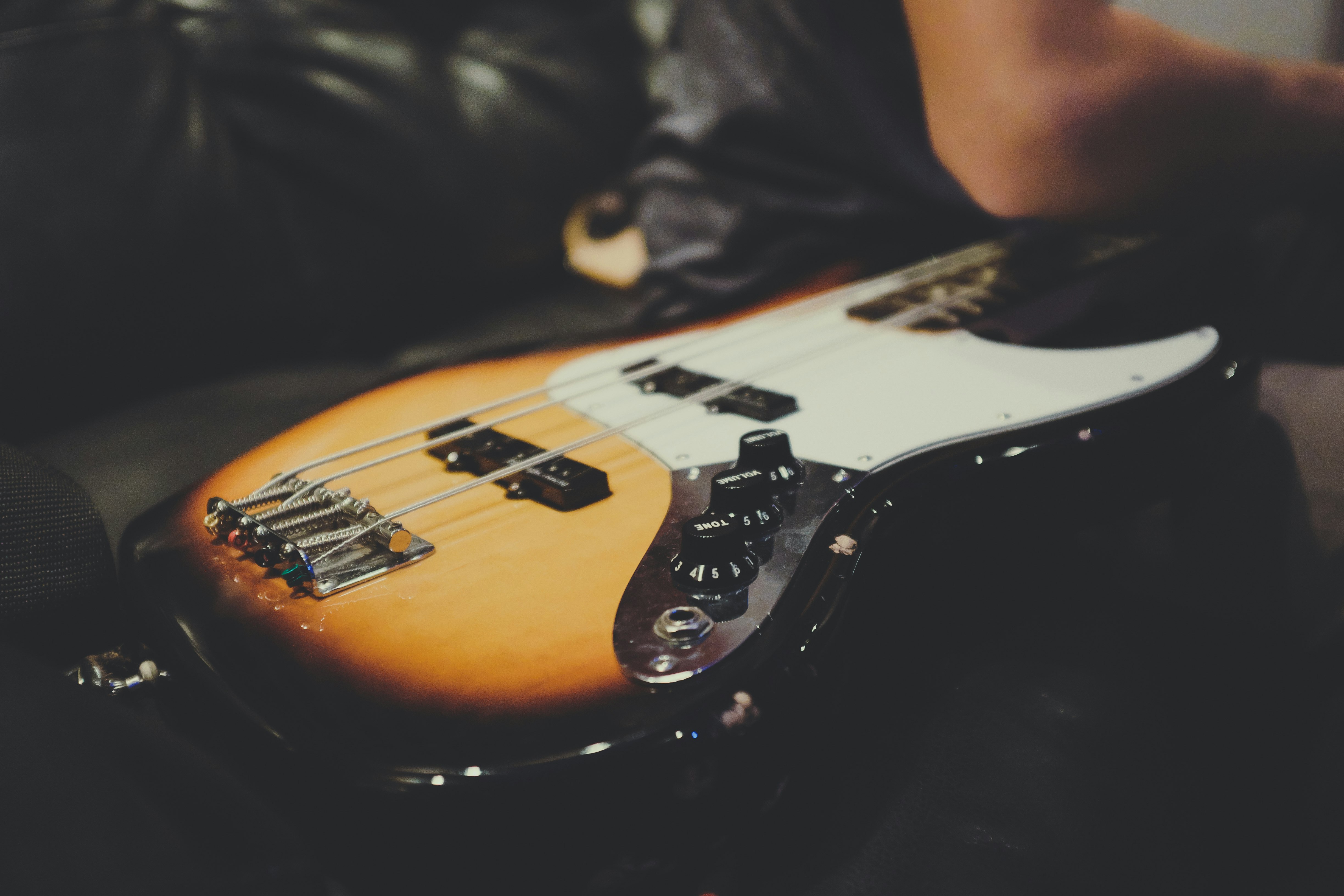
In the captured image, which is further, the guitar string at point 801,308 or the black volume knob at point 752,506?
the guitar string at point 801,308

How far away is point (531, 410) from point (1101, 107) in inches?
20.9

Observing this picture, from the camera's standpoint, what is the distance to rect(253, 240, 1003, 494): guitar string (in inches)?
22.3

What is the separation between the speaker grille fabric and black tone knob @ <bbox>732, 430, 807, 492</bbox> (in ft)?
1.17

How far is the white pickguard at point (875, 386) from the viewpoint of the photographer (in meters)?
0.53

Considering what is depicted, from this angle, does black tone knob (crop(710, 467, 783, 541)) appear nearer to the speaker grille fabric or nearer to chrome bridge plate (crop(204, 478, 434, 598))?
chrome bridge plate (crop(204, 478, 434, 598))

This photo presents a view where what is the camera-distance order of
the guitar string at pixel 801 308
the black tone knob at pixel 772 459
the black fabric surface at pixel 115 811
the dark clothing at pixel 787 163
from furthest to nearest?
the dark clothing at pixel 787 163
the guitar string at pixel 801 308
the black tone knob at pixel 772 459
the black fabric surface at pixel 115 811

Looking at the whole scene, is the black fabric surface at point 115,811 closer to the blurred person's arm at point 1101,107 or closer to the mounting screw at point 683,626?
the mounting screw at point 683,626

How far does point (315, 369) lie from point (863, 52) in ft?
2.38

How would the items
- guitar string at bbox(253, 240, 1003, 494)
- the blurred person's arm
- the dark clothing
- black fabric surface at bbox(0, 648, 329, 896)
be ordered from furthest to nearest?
Result: the dark clothing
the blurred person's arm
guitar string at bbox(253, 240, 1003, 494)
black fabric surface at bbox(0, 648, 329, 896)

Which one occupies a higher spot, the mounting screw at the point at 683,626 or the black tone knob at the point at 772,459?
the black tone knob at the point at 772,459

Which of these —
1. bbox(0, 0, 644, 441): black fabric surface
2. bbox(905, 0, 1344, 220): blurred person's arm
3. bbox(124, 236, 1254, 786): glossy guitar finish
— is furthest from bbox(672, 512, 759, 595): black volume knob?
bbox(0, 0, 644, 441): black fabric surface

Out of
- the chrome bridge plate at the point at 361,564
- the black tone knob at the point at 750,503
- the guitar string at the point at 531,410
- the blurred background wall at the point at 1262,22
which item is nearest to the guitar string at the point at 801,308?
the guitar string at the point at 531,410

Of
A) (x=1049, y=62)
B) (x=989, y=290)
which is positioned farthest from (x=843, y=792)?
(x=1049, y=62)

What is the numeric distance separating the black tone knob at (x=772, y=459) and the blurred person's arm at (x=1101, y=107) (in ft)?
1.36
